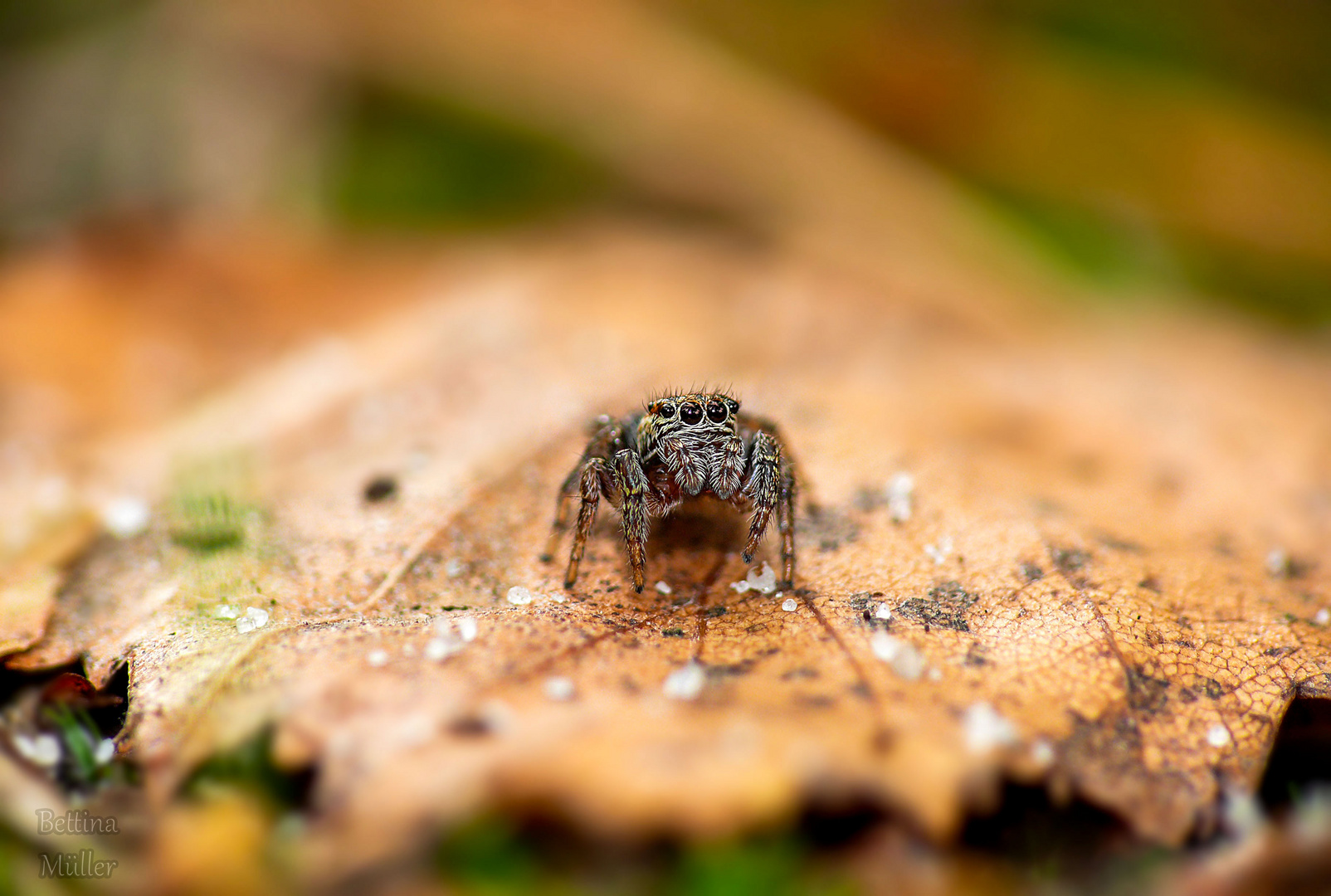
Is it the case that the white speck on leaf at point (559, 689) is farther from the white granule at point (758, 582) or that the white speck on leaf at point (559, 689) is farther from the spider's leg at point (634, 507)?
the white granule at point (758, 582)

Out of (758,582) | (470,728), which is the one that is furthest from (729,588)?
(470,728)

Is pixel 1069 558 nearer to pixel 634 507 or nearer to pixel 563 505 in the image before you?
pixel 634 507

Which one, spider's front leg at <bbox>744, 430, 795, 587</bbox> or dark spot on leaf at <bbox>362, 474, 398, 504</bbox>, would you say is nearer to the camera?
spider's front leg at <bbox>744, 430, 795, 587</bbox>

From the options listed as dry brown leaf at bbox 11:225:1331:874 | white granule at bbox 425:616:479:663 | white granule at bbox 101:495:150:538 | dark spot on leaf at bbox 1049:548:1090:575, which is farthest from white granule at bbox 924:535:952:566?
white granule at bbox 101:495:150:538

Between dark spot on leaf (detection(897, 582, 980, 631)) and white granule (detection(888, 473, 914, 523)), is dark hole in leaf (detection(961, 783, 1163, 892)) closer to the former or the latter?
dark spot on leaf (detection(897, 582, 980, 631))

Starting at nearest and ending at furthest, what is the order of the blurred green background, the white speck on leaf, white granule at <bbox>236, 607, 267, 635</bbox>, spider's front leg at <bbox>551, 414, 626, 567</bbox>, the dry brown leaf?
the dry brown leaf
the white speck on leaf
white granule at <bbox>236, 607, 267, 635</bbox>
spider's front leg at <bbox>551, 414, 626, 567</bbox>
the blurred green background

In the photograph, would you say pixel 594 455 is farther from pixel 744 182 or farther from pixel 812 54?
pixel 812 54
